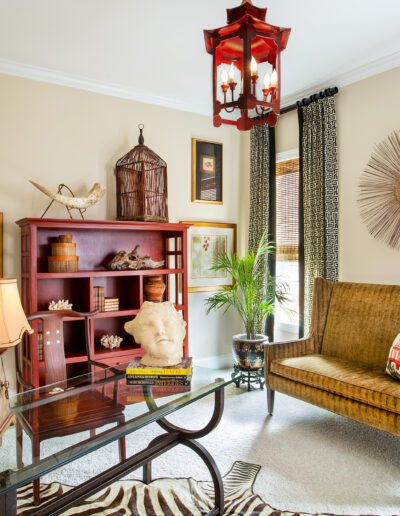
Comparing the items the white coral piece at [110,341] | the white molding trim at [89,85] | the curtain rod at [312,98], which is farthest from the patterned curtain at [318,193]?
the white coral piece at [110,341]

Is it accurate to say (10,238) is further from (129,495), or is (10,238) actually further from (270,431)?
(270,431)

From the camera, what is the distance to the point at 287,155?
14.4ft

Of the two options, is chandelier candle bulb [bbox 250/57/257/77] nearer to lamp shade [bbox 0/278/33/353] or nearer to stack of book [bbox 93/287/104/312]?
lamp shade [bbox 0/278/33/353]

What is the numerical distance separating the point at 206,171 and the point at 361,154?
1.68m

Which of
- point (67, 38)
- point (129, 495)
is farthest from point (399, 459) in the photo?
point (67, 38)

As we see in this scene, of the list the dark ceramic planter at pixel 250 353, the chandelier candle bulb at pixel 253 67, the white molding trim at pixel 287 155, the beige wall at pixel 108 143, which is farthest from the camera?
the white molding trim at pixel 287 155

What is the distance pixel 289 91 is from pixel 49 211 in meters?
2.61

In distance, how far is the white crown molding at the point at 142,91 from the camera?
3498 millimetres

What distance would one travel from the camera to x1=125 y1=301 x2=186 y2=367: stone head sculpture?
86.4 inches

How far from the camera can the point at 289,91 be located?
13.6 ft

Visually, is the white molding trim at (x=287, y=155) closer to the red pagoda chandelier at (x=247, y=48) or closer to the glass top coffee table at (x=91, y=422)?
the red pagoda chandelier at (x=247, y=48)

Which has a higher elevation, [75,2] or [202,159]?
[75,2]

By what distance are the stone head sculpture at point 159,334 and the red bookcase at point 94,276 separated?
1.38 meters

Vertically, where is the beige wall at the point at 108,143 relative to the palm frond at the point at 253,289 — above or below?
above
